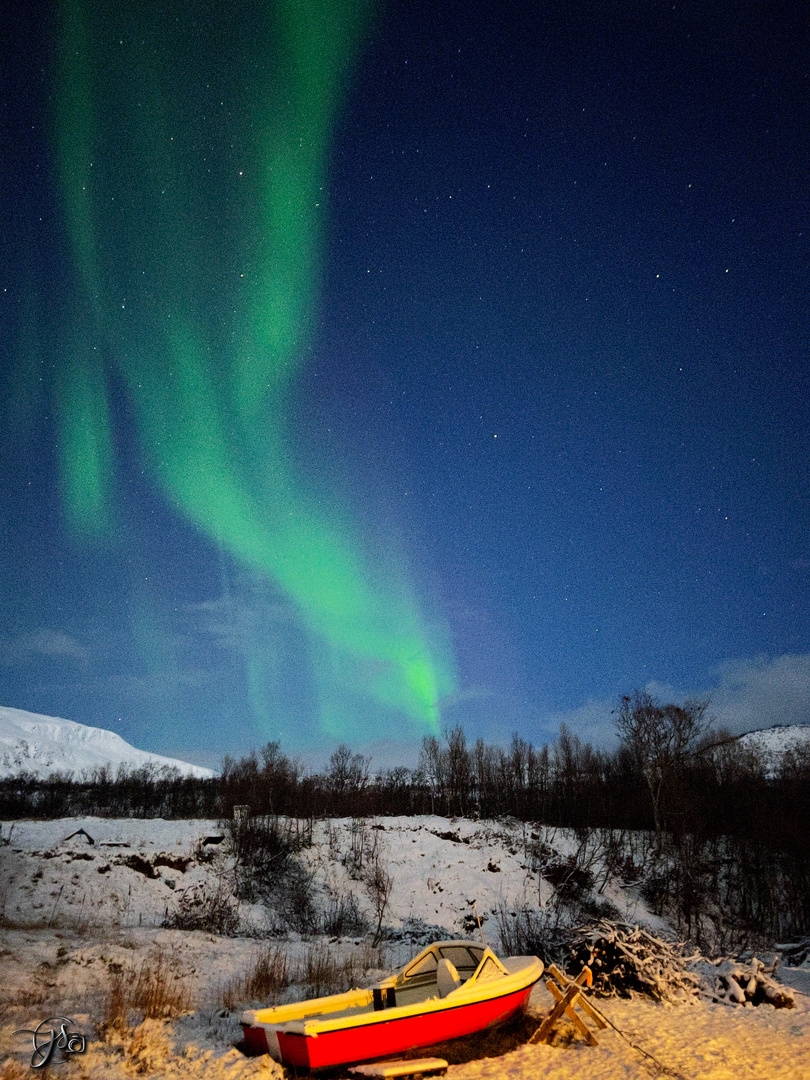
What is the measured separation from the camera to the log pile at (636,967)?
49.3 feet

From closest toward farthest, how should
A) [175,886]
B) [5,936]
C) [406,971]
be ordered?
[406,971], [5,936], [175,886]

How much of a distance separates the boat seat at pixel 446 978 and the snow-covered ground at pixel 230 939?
124 centimetres

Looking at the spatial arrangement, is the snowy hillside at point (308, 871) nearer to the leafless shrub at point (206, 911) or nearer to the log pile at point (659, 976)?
the leafless shrub at point (206, 911)

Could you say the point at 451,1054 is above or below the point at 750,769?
below

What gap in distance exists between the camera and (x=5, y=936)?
19.8m

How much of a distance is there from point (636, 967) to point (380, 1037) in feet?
27.2

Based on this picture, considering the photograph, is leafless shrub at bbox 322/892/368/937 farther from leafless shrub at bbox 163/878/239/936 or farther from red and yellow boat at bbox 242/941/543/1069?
red and yellow boat at bbox 242/941/543/1069

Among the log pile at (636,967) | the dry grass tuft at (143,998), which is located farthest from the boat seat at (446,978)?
the dry grass tuft at (143,998)

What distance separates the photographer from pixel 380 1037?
10.3 meters

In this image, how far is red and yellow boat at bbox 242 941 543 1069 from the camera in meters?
9.98

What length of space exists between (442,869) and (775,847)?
23.3 m

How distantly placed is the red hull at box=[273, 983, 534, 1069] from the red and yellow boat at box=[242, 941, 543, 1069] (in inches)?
0.6

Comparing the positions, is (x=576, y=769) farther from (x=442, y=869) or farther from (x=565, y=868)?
(x=442, y=869)

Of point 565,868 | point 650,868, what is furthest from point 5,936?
point 650,868
